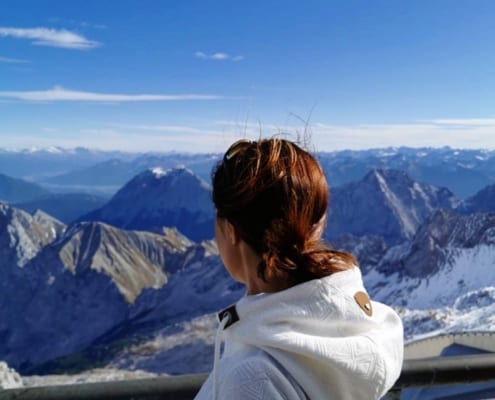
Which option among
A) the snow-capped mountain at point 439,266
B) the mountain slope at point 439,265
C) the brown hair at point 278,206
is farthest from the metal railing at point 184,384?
the mountain slope at point 439,265

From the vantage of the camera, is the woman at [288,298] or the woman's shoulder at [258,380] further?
the woman at [288,298]

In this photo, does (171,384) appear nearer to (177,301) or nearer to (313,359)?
(313,359)

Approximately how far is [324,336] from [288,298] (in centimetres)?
21

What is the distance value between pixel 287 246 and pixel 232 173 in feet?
1.32

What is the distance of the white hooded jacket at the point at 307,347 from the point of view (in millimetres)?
2152

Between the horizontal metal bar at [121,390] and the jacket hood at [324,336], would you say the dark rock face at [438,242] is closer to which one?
the horizontal metal bar at [121,390]

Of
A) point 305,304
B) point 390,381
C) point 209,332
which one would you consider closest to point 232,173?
point 305,304

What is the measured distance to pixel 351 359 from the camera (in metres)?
2.32

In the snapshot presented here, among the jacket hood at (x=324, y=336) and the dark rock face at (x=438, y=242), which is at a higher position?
the jacket hood at (x=324, y=336)

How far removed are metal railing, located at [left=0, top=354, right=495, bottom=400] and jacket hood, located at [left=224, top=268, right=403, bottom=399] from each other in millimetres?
1511

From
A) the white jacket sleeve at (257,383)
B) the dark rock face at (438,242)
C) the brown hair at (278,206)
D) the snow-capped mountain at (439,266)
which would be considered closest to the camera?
the white jacket sleeve at (257,383)

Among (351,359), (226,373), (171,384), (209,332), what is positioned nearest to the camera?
(226,373)

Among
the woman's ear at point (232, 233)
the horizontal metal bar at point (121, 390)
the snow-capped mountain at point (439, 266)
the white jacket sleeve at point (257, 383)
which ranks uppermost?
the woman's ear at point (232, 233)

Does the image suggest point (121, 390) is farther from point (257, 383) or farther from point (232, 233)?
point (257, 383)
